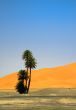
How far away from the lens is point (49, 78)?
17512 centimetres

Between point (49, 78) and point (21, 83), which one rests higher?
point (49, 78)

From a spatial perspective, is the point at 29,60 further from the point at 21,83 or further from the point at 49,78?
the point at 49,78

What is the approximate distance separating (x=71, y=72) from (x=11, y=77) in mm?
31991

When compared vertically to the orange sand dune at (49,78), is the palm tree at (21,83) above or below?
below

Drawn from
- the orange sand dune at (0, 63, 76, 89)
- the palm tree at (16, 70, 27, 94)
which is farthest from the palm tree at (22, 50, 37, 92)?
the orange sand dune at (0, 63, 76, 89)

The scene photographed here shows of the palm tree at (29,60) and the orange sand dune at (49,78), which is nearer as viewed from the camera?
the palm tree at (29,60)

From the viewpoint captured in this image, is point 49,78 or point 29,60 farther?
point 49,78

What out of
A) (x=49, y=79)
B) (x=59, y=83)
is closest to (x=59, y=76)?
(x=49, y=79)

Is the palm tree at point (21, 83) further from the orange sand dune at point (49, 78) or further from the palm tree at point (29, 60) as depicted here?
the orange sand dune at point (49, 78)

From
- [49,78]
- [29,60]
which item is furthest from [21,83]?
[49,78]

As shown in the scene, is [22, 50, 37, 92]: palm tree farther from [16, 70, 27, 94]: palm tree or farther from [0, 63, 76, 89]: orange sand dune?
[0, 63, 76, 89]: orange sand dune

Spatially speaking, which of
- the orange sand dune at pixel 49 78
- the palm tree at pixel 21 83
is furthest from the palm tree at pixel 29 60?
the orange sand dune at pixel 49 78

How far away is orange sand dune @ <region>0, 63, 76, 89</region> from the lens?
164 metres

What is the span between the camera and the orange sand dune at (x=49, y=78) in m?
164
